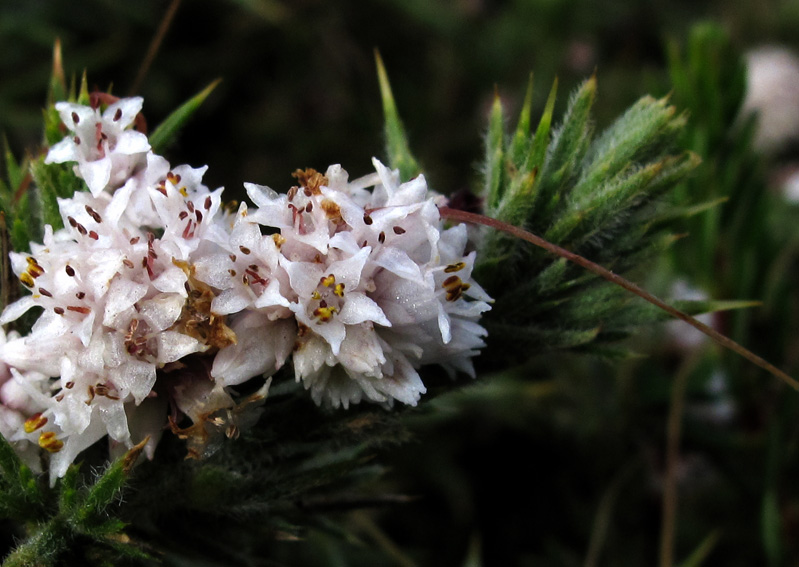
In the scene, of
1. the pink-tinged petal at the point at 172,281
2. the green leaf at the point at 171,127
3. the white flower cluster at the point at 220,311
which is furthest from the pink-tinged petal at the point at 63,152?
the pink-tinged petal at the point at 172,281

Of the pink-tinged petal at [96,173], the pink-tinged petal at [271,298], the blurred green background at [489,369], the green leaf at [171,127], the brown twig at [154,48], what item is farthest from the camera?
the blurred green background at [489,369]

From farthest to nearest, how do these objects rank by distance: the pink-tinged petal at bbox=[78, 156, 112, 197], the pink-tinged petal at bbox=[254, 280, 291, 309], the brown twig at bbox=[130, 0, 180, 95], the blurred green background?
the blurred green background
the brown twig at bbox=[130, 0, 180, 95]
the pink-tinged petal at bbox=[78, 156, 112, 197]
the pink-tinged petal at bbox=[254, 280, 291, 309]

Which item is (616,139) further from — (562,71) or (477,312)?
(562,71)

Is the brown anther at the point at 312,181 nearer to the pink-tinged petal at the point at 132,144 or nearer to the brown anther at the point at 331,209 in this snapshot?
the brown anther at the point at 331,209

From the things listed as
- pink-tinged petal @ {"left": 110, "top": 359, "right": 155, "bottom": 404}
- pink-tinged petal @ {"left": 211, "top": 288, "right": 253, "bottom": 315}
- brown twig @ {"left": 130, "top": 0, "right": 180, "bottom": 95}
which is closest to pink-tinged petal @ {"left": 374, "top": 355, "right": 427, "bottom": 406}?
pink-tinged petal @ {"left": 211, "top": 288, "right": 253, "bottom": 315}

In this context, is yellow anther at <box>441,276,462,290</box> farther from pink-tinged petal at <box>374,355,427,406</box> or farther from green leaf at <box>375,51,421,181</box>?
green leaf at <box>375,51,421,181</box>

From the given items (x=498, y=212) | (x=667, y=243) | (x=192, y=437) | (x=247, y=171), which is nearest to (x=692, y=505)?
(x=667, y=243)

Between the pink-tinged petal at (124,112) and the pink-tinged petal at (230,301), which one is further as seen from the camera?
the pink-tinged petal at (124,112)
